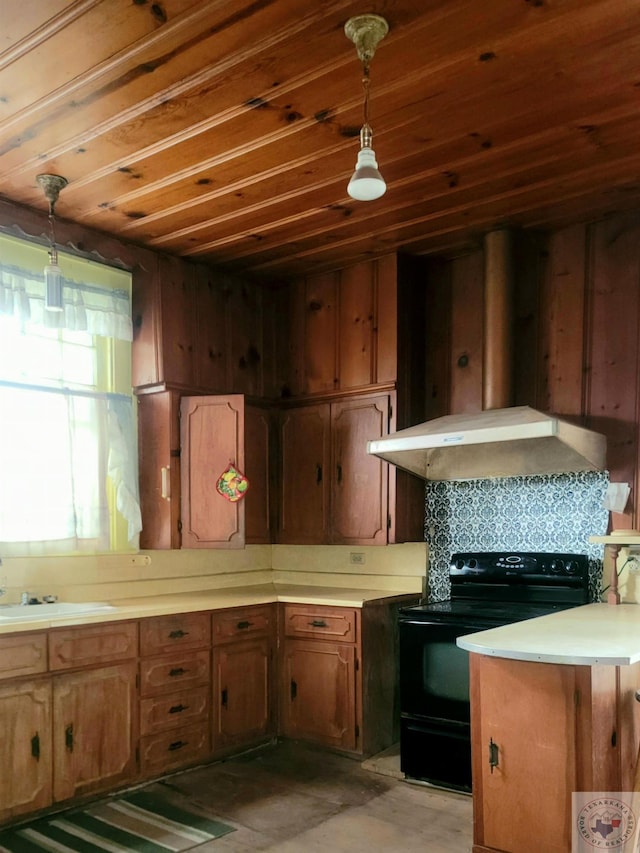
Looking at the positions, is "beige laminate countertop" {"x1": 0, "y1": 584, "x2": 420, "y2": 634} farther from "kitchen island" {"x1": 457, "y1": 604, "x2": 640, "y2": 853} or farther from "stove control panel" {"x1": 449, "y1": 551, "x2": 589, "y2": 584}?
"kitchen island" {"x1": 457, "y1": 604, "x2": 640, "y2": 853}

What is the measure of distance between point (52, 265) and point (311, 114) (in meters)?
1.23

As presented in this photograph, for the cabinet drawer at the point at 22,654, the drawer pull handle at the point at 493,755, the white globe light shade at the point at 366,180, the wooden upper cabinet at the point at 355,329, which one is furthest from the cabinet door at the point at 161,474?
the white globe light shade at the point at 366,180

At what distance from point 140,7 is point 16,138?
947 millimetres

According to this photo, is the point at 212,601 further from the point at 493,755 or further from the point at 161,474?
the point at 493,755

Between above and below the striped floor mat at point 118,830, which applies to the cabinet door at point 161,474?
above

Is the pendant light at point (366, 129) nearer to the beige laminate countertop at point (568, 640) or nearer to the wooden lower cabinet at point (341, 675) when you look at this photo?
the beige laminate countertop at point (568, 640)

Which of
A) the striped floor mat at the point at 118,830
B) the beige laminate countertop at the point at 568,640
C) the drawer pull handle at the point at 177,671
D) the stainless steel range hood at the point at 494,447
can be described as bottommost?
the striped floor mat at the point at 118,830

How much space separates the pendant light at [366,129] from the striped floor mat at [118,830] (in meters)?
2.40

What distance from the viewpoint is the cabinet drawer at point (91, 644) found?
3.00 meters

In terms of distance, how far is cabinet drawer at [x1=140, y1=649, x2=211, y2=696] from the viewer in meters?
3.33

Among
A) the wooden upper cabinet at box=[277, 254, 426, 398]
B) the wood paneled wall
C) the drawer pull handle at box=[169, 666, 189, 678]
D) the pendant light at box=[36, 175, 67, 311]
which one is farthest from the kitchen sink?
the wood paneled wall

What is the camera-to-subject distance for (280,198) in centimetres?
329

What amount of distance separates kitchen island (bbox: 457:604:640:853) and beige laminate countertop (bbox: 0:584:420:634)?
4.33 ft

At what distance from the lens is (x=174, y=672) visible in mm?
3439
